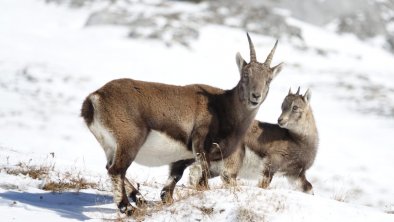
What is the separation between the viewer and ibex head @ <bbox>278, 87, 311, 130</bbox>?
542 inches

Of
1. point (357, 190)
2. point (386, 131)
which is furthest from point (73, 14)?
point (357, 190)

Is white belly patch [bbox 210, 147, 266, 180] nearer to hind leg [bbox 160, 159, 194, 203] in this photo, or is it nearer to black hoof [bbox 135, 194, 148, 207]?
hind leg [bbox 160, 159, 194, 203]

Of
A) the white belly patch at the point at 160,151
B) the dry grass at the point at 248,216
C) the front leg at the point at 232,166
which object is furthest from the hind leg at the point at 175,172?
the dry grass at the point at 248,216

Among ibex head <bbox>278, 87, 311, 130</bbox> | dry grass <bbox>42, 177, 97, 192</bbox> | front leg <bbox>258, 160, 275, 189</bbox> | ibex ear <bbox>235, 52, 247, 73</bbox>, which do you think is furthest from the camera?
ibex head <bbox>278, 87, 311, 130</bbox>

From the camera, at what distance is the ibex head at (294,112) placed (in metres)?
13.8

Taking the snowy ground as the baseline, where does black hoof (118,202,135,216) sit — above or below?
below

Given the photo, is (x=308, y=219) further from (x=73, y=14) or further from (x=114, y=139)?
(x=73, y=14)

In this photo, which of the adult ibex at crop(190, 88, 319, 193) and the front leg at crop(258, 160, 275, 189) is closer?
the front leg at crop(258, 160, 275, 189)

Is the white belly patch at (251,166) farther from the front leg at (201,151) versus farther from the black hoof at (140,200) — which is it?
the black hoof at (140,200)

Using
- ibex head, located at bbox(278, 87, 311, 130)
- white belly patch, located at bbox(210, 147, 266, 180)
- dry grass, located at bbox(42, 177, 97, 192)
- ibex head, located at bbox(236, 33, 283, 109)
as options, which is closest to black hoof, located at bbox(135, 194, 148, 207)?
dry grass, located at bbox(42, 177, 97, 192)

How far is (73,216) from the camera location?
8984 millimetres

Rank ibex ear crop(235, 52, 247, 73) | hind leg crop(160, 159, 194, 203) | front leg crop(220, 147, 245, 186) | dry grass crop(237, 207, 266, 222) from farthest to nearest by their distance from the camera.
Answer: front leg crop(220, 147, 245, 186)
ibex ear crop(235, 52, 247, 73)
hind leg crop(160, 159, 194, 203)
dry grass crop(237, 207, 266, 222)

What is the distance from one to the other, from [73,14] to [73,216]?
39123mm

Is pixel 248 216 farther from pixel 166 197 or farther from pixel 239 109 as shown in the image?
pixel 239 109
